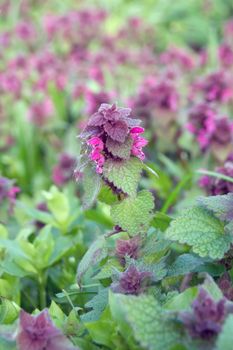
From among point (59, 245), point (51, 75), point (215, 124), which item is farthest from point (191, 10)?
point (59, 245)

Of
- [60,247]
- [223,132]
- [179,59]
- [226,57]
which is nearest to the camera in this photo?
[60,247]

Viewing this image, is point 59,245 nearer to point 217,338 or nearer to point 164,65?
point 217,338

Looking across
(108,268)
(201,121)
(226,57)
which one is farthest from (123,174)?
(226,57)

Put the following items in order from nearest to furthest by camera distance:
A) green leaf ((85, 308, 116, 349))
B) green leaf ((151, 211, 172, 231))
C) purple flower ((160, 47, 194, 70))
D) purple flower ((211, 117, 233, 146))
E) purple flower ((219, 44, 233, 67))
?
green leaf ((85, 308, 116, 349)) < green leaf ((151, 211, 172, 231)) < purple flower ((211, 117, 233, 146)) < purple flower ((219, 44, 233, 67)) < purple flower ((160, 47, 194, 70))

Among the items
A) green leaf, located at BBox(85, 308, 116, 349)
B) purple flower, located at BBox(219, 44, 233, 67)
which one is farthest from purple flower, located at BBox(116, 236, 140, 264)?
purple flower, located at BBox(219, 44, 233, 67)

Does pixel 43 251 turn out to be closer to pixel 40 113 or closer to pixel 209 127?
pixel 209 127

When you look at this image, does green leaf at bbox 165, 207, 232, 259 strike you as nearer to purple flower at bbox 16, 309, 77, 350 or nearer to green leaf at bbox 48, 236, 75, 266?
purple flower at bbox 16, 309, 77, 350
